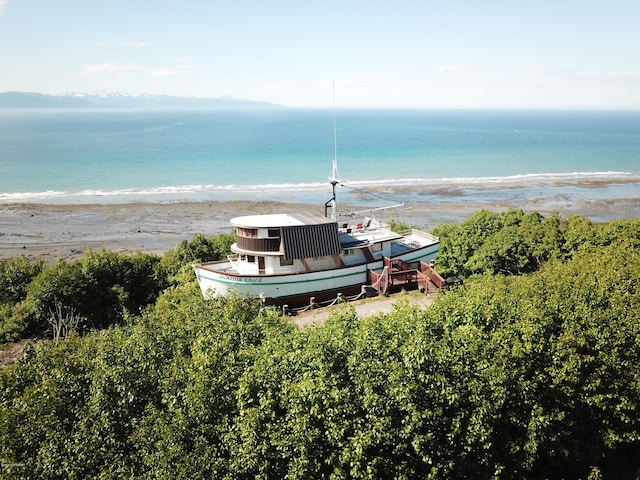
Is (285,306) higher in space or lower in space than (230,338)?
lower

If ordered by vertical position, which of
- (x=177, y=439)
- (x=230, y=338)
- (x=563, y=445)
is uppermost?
(x=230, y=338)

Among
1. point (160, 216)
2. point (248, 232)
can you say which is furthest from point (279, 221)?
point (160, 216)

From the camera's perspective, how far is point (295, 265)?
24.4 meters

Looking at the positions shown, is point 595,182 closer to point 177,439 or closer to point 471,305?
point 471,305

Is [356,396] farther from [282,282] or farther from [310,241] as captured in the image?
[310,241]

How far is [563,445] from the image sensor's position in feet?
40.4

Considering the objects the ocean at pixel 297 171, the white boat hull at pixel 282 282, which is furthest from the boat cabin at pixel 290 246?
the ocean at pixel 297 171

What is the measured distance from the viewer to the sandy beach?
41.5 metres

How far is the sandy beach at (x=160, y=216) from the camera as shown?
41500mm

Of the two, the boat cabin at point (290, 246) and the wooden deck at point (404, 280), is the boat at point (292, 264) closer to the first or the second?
the boat cabin at point (290, 246)

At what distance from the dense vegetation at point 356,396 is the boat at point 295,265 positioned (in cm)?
774

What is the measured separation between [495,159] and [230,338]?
87.8m

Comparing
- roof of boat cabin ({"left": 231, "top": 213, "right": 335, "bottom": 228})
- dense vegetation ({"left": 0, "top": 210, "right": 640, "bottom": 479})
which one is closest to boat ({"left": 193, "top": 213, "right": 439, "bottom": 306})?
roof of boat cabin ({"left": 231, "top": 213, "right": 335, "bottom": 228})

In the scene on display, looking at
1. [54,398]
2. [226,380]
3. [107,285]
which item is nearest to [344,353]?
[226,380]
